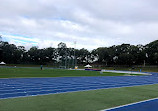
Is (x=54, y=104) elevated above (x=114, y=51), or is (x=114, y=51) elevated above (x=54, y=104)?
(x=114, y=51)

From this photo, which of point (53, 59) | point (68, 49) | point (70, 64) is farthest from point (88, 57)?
point (70, 64)

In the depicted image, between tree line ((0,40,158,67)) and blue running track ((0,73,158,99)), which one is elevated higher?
tree line ((0,40,158,67))

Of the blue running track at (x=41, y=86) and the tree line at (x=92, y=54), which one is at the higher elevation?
the tree line at (x=92, y=54)

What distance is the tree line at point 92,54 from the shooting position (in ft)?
267

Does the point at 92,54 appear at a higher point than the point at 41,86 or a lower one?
higher

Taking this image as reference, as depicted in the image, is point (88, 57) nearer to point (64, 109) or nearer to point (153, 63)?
point (153, 63)

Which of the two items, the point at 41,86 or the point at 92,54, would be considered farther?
the point at 92,54

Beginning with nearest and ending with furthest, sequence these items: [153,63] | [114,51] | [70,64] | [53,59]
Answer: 1. [70,64]
2. [153,63]
3. [114,51]
4. [53,59]

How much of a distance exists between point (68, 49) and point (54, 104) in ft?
327

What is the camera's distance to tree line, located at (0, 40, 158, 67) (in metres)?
81.3

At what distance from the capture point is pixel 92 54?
10181 centimetres

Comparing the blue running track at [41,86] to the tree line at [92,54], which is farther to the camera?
the tree line at [92,54]

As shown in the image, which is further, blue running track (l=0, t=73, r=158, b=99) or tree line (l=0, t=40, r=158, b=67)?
tree line (l=0, t=40, r=158, b=67)

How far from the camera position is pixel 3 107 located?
6.23 metres
